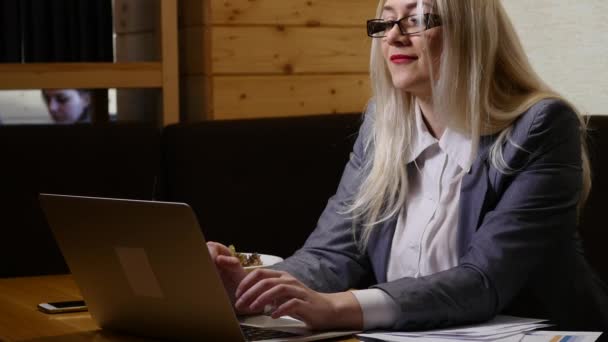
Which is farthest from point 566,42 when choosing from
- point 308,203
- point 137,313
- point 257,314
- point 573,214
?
point 137,313

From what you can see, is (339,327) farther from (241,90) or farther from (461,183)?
(241,90)

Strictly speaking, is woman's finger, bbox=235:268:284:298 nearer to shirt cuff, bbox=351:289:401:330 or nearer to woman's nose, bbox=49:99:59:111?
shirt cuff, bbox=351:289:401:330

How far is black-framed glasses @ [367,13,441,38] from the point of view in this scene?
1.81 m

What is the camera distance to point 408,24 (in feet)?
5.97

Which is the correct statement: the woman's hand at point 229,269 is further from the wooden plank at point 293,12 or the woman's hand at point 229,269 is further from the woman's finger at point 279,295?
the wooden plank at point 293,12

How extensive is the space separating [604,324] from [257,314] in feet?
2.38

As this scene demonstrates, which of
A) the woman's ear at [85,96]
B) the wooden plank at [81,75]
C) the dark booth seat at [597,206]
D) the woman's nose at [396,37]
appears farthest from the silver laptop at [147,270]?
the woman's ear at [85,96]

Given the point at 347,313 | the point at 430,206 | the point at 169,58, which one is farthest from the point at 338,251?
the point at 169,58

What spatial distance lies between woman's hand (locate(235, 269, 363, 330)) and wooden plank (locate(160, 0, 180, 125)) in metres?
1.56

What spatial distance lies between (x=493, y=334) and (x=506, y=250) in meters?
0.27

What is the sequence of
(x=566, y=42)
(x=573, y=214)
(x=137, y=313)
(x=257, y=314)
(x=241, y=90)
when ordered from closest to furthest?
1. (x=137, y=313)
2. (x=257, y=314)
3. (x=573, y=214)
4. (x=566, y=42)
5. (x=241, y=90)

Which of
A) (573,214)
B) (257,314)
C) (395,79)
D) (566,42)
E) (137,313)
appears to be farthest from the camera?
(566,42)

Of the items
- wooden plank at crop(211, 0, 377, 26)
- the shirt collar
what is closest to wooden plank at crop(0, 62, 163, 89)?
wooden plank at crop(211, 0, 377, 26)

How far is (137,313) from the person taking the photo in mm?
1414
